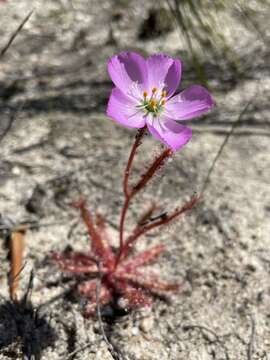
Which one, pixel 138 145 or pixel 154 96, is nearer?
pixel 138 145

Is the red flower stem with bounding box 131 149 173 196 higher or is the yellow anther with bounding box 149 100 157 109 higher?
the yellow anther with bounding box 149 100 157 109

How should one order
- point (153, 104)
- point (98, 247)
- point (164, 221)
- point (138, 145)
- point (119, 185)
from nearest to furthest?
point (138, 145), point (153, 104), point (164, 221), point (98, 247), point (119, 185)

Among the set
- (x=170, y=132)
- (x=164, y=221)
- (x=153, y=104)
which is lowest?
(x=164, y=221)

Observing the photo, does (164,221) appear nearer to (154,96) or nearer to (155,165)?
(155,165)

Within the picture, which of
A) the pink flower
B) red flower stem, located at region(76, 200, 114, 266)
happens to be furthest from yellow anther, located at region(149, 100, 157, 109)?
red flower stem, located at region(76, 200, 114, 266)

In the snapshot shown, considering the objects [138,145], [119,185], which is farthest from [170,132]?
[119,185]

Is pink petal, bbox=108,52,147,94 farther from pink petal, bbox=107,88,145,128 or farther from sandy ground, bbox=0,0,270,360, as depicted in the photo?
sandy ground, bbox=0,0,270,360
